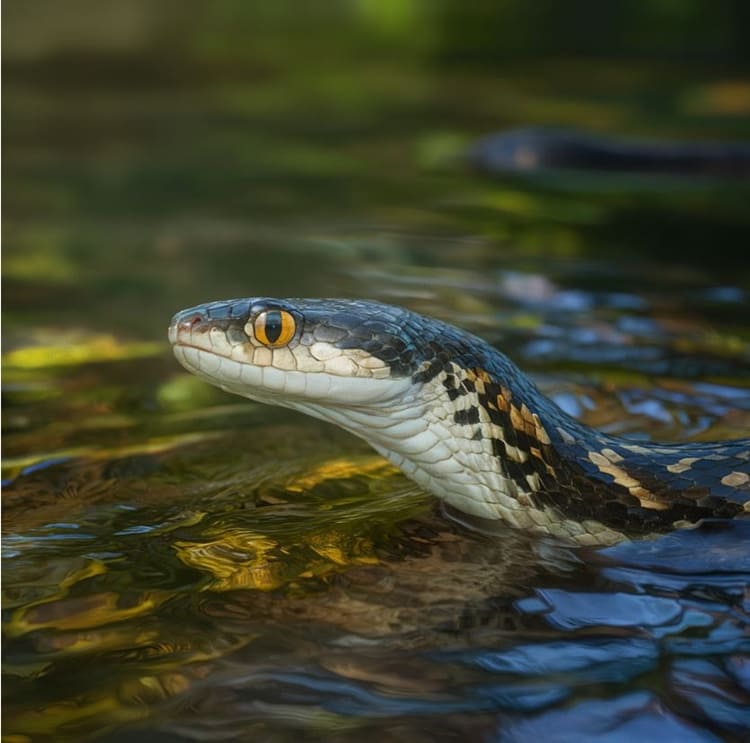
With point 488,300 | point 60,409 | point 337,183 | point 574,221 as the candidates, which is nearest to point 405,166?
point 337,183

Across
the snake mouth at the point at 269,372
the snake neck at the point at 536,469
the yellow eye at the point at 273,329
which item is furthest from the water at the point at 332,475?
the yellow eye at the point at 273,329

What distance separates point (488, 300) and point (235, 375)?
14.3ft

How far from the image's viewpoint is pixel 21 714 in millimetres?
3736

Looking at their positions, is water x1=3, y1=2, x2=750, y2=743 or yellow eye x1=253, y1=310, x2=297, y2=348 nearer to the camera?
water x1=3, y1=2, x2=750, y2=743

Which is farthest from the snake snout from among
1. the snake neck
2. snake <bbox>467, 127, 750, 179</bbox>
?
snake <bbox>467, 127, 750, 179</bbox>

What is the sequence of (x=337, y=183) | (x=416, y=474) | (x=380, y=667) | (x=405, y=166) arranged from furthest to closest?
(x=405, y=166), (x=337, y=183), (x=416, y=474), (x=380, y=667)

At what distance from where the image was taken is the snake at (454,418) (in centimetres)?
474

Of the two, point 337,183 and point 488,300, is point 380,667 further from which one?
point 337,183

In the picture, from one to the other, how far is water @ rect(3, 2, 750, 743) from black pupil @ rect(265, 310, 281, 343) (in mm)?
728

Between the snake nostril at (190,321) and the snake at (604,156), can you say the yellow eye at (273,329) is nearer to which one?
the snake nostril at (190,321)

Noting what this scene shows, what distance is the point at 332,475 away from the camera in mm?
5656

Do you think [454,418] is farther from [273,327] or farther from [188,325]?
[188,325]

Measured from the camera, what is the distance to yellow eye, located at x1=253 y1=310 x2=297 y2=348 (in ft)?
15.5

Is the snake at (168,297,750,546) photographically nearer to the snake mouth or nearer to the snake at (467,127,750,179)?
the snake mouth
